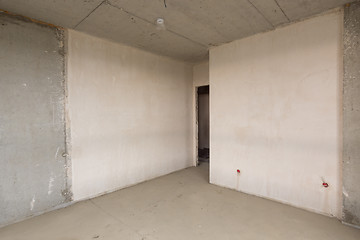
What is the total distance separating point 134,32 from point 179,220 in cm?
261

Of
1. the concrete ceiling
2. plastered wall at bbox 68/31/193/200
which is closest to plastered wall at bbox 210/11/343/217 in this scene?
the concrete ceiling

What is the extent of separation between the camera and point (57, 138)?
2494mm

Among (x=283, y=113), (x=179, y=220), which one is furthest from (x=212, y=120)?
(x=179, y=220)

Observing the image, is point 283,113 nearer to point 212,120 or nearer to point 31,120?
point 212,120

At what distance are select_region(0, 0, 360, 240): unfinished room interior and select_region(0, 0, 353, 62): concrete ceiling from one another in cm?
2

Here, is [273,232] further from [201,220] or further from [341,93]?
[341,93]

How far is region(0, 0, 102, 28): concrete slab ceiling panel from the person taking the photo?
1944mm

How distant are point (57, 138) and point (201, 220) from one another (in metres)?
2.17

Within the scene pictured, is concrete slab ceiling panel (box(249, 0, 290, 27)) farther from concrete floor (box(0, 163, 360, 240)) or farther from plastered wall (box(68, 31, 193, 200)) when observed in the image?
concrete floor (box(0, 163, 360, 240))

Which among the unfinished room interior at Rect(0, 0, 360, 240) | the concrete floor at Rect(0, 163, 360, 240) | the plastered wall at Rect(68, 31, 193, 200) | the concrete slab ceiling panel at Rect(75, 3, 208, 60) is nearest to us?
the concrete floor at Rect(0, 163, 360, 240)

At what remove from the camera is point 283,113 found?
2559 millimetres

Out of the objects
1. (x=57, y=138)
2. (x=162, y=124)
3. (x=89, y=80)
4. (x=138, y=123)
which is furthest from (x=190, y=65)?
(x=57, y=138)

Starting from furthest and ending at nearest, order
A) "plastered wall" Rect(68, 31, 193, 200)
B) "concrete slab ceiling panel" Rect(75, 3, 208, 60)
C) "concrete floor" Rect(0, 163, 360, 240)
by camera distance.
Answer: "plastered wall" Rect(68, 31, 193, 200) < "concrete slab ceiling panel" Rect(75, 3, 208, 60) < "concrete floor" Rect(0, 163, 360, 240)

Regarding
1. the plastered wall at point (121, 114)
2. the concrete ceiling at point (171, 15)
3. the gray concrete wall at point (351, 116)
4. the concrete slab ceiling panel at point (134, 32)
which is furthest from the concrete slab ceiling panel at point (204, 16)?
the plastered wall at point (121, 114)
